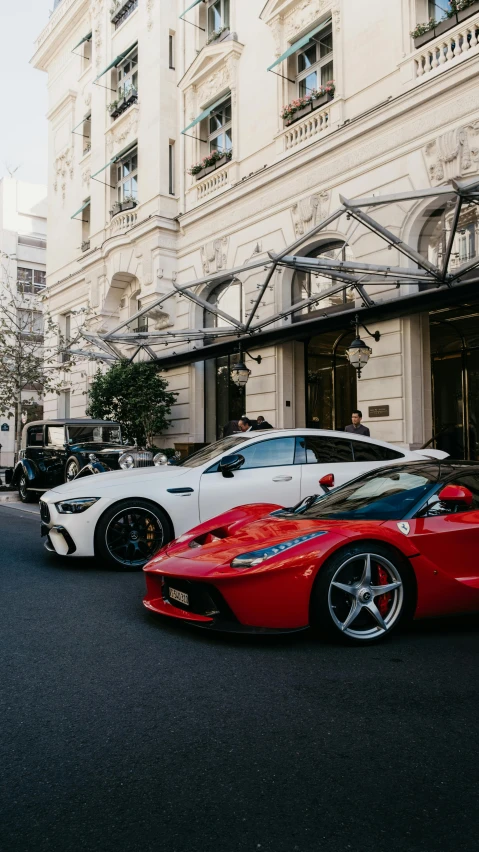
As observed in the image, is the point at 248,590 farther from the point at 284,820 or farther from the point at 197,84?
the point at 197,84

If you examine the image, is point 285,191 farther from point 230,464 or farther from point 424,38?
point 230,464

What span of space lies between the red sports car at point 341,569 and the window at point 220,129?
17.9 m

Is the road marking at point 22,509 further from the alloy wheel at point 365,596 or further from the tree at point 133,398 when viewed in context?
the alloy wheel at point 365,596

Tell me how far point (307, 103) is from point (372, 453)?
12364 millimetres

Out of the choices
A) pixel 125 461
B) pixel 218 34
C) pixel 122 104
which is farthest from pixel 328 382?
pixel 122 104

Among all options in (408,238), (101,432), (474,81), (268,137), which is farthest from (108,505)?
(268,137)

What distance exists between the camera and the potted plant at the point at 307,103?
53.5 ft

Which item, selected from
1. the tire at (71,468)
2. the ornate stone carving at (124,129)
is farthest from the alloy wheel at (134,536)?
the ornate stone carving at (124,129)

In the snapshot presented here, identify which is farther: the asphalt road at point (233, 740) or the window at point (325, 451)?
the window at point (325, 451)

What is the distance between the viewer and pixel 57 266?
30.7 meters

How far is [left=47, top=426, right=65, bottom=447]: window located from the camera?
585 inches

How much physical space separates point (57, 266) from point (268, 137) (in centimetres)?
1534

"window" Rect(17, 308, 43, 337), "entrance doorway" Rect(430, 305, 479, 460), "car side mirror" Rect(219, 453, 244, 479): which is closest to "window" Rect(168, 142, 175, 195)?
"window" Rect(17, 308, 43, 337)

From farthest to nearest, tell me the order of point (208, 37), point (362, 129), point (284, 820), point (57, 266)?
point (57, 266) → point (208, 37) → point (362, 129) → point (284, 820)
